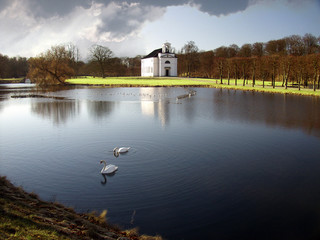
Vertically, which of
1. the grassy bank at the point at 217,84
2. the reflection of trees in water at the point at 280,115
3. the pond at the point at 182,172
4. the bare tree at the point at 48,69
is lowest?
the pond at the point at 182,172

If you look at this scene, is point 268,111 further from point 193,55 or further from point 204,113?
point 193,55

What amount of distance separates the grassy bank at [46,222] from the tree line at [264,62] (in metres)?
34.4

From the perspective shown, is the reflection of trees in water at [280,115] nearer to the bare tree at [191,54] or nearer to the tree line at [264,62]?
the tree line at [264,62]

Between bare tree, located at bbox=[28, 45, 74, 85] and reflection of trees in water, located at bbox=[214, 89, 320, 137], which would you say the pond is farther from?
bare tree, located at bbox=[28, 45, 74, 85]

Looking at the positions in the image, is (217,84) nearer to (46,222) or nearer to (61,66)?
(61,66)

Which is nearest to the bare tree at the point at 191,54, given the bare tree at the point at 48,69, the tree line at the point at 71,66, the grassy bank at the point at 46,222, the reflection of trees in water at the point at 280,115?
the tree line at the point at 71,66

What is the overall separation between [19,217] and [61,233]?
865 millimetres

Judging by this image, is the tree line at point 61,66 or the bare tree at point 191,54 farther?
the bare tree at point 191,54

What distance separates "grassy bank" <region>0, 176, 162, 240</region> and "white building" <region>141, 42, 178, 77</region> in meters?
73.9

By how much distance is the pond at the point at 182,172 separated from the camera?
6078 mm

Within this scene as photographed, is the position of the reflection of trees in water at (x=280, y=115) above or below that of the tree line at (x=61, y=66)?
below

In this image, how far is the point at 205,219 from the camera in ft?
20.0

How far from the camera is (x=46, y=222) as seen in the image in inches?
200

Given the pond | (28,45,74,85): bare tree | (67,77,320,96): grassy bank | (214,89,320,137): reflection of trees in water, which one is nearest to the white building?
(67,77,320,96): grassy bank
